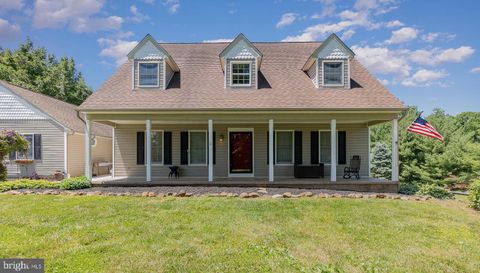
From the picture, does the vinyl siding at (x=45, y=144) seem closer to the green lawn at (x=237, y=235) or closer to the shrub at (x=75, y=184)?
the shrub at (x=75, y=184)

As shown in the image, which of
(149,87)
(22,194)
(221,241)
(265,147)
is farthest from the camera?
(265,147)

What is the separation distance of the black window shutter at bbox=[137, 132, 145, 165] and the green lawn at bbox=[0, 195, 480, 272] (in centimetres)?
512

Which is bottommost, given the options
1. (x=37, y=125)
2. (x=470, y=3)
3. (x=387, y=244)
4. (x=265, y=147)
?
(x=387, y=244)

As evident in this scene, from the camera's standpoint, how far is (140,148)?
522 inches

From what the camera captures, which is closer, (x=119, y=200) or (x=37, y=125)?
(x=119, y=200)

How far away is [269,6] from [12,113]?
1372 centimetres

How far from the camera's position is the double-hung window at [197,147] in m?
13.2

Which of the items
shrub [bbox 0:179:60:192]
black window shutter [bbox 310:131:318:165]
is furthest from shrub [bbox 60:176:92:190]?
black window shutter [bbox 310:131:318:165]

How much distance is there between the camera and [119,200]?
27.0 feet

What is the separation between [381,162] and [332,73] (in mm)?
7906

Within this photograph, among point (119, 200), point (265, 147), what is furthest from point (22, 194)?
point (265, 147)

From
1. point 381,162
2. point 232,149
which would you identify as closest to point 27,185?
point 232,149

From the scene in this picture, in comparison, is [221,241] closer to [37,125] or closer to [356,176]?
[356,176]

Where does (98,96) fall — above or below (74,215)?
above
